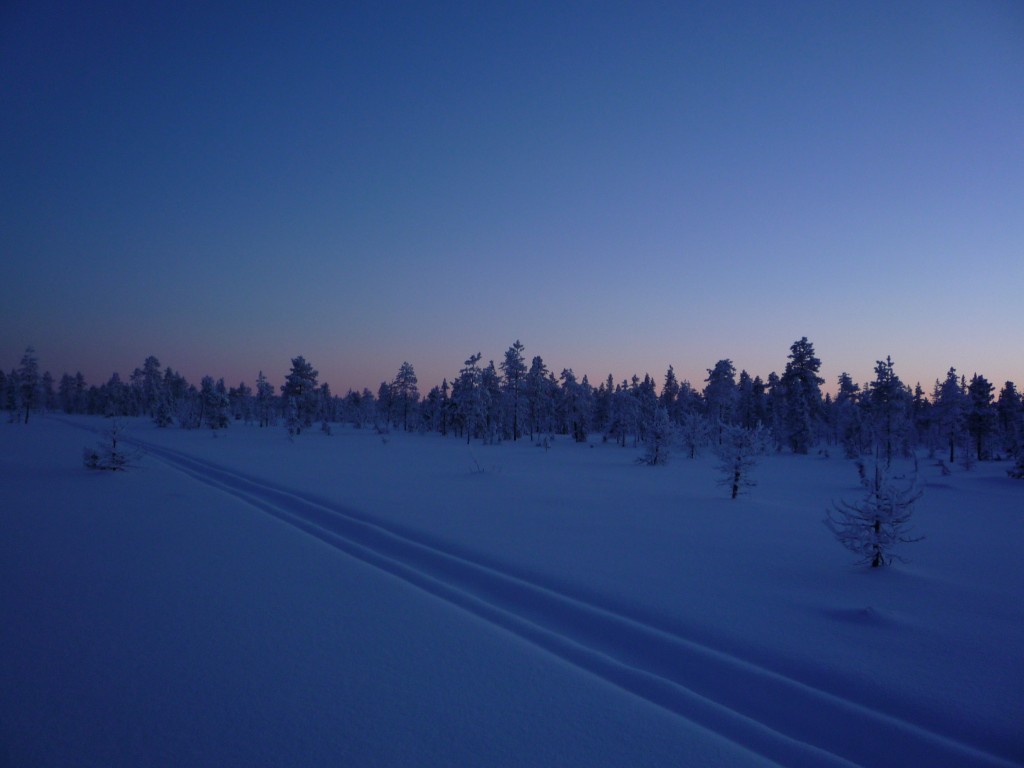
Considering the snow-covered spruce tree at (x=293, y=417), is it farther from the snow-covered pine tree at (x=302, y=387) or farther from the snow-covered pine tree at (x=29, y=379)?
the snow-covered pine tree at (x=29, y=379)

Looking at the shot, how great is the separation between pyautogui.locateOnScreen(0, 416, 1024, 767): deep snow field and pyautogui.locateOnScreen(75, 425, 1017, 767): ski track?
28 mm

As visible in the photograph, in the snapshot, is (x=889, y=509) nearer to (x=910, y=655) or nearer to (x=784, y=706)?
(x=910, y=655)

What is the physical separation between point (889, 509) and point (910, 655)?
14.5 ft

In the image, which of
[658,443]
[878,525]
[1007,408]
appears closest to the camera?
[878,525]

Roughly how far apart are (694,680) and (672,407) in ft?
290

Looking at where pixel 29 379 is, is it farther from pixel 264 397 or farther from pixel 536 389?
pixel 536 389

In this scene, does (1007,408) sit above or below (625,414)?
above

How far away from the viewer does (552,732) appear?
3.93 meters

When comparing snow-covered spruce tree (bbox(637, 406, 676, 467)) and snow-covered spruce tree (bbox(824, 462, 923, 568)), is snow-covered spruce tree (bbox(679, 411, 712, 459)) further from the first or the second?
snow-covered spruce tree (bbox(824, 462, 923, 568))

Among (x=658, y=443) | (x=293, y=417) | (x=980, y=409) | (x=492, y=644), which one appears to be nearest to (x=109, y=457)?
(x=492, y=644)

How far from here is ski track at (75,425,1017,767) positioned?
4.01 meters

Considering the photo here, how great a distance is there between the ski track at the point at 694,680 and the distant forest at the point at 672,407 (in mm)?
20901

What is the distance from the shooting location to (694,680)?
505 centimetres

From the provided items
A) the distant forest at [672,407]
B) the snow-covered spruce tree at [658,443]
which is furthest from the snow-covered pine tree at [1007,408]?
the snow-covered spruce tree at [658,443]
